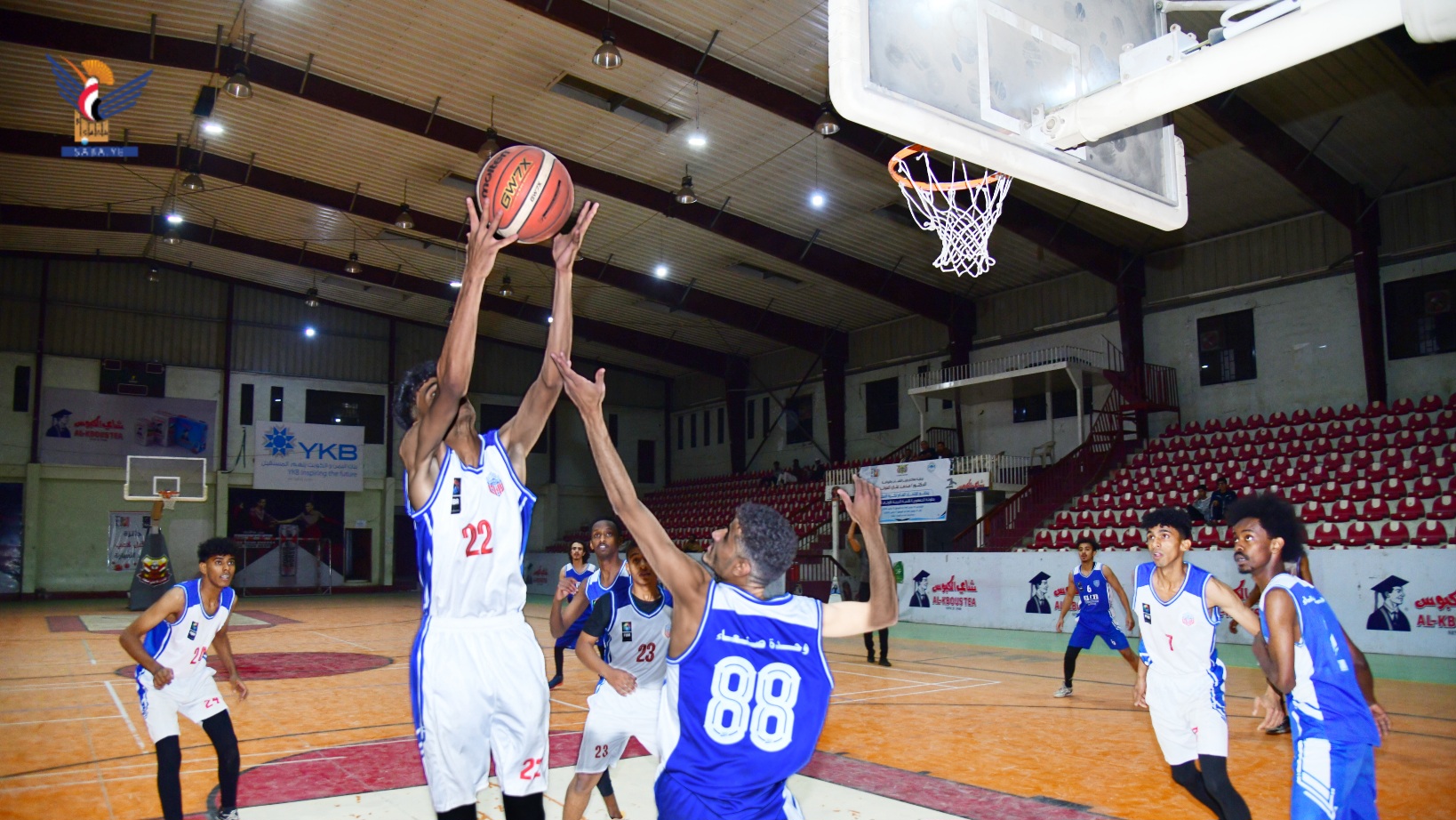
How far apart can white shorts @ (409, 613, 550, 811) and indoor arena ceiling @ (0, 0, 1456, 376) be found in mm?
13005

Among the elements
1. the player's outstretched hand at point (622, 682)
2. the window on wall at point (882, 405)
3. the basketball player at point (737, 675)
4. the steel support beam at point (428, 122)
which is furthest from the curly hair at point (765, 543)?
the window on wall at point (882, 405)

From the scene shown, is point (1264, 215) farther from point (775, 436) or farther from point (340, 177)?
point (340, 177)

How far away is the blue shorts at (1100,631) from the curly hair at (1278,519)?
18.3 ft

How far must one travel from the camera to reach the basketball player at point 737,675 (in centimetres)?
267

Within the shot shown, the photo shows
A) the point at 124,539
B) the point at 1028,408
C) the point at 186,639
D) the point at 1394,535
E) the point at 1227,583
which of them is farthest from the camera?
the point at 124,539

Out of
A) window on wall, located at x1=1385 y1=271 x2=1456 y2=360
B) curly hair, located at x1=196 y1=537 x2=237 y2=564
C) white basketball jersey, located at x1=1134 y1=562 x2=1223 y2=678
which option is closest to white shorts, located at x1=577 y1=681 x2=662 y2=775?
curly hair, located at x1=196 y1=537 x2=237 y2=564

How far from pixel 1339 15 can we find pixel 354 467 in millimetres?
30876

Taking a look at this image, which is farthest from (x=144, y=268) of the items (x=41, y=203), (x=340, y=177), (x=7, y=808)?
(x=7, y=808)

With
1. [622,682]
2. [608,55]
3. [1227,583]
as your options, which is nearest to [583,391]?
[622,682]

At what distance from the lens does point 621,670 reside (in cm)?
505

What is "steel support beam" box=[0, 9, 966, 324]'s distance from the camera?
15.3m

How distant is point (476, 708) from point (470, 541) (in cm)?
53

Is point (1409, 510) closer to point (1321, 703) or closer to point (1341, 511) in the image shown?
point (1341, 511)

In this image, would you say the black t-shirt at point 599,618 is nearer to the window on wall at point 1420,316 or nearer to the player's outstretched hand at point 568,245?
the player's outstretched hand at point 568,245
